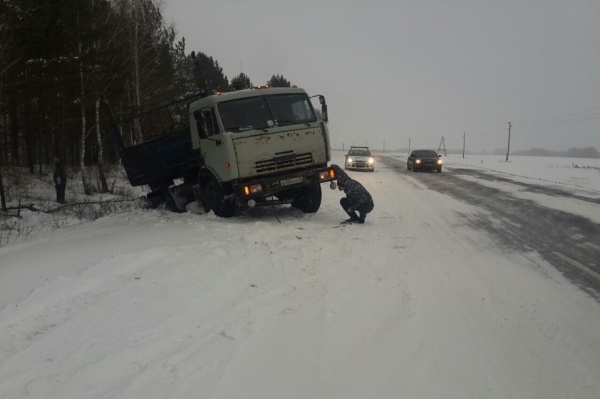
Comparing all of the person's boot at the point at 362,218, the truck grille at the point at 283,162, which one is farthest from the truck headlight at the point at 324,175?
the person's boot at the point at 362,218

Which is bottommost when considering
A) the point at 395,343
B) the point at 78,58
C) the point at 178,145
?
the point at 395,343

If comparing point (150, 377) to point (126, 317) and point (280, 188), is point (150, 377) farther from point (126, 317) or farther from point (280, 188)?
point (280, 188)

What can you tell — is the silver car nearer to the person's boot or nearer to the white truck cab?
the white truck cab

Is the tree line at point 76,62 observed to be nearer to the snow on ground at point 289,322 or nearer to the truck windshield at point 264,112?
the truck windshield at point 264,112

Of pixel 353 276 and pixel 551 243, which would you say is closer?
pixel 353 276

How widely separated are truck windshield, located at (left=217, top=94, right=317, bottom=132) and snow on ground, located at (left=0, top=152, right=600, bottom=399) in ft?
9.77

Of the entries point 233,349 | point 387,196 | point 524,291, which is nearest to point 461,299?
point 524,291

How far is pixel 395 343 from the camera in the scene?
133 inches

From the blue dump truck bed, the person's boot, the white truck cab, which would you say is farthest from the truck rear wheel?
the blue dump truck bed

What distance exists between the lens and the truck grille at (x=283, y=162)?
841 cm

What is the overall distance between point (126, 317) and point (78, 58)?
1306cm

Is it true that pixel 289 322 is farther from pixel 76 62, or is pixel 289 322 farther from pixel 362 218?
pixel 76 62

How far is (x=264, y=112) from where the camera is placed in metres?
8.62

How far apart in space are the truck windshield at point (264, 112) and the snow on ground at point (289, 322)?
2.98 metres
